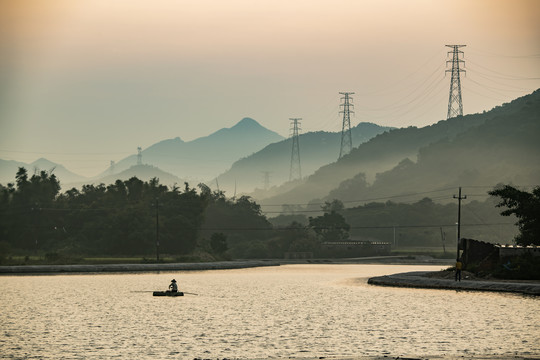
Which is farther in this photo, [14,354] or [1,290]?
[1,290]

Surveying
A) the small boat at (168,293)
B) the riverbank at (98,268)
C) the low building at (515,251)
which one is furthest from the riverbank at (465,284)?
the riverbank at (98,268)

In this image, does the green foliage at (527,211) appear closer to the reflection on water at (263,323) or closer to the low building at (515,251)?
the low building at (515,251)

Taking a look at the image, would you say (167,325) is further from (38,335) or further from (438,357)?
(438,357)

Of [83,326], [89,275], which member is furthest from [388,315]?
[89,275]

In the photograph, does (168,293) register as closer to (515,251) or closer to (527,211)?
(515,251)

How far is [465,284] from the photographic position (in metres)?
96.6

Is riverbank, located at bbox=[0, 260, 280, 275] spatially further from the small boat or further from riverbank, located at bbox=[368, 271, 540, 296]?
the small boat

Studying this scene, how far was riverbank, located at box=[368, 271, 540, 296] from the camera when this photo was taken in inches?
3436

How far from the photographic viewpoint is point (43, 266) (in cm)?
15712

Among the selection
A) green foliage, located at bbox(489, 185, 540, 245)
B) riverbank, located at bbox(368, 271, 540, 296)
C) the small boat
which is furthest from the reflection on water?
green foliage, located at bbox(489, 185, 540, 245)

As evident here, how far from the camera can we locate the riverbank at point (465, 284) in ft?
286

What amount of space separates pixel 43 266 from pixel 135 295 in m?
62.9

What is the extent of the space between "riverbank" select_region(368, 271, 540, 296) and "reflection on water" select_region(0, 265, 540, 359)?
156 cm

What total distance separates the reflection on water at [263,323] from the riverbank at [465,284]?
5.11 ft
